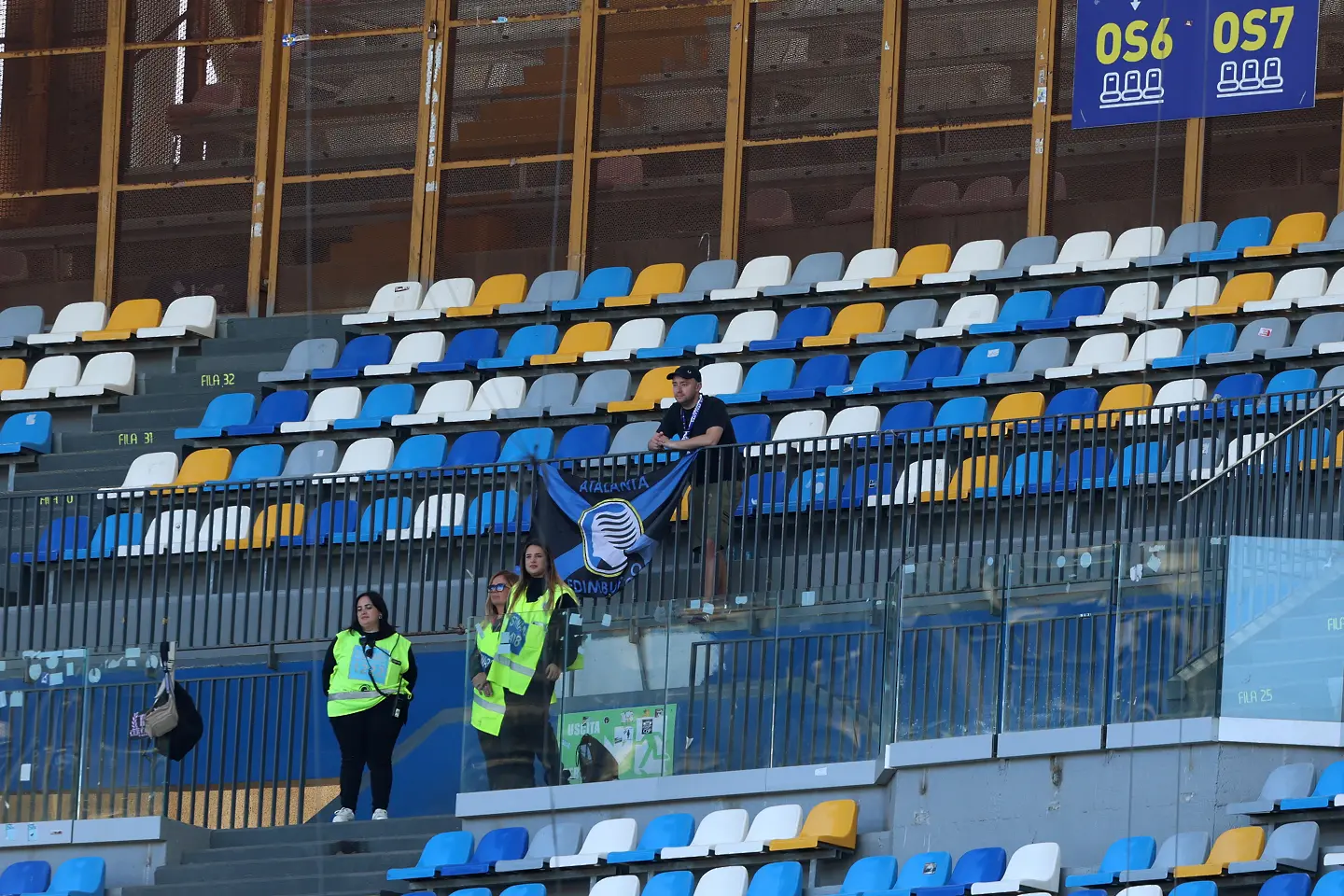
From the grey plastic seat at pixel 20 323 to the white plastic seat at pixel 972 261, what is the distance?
6629 millimetres

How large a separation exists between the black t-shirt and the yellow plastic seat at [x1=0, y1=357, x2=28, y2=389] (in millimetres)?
6901

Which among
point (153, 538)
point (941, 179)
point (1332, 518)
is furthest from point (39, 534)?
point (1332, 518)

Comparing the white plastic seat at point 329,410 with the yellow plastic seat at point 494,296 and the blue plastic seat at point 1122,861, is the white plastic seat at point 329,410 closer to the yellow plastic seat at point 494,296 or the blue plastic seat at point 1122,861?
the yellow plastic seat at point 494,296

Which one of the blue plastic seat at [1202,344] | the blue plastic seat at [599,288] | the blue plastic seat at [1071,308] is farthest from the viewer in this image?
the blue plastic seat at [599,288]

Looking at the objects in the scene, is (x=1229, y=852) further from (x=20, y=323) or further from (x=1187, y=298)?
(x=20, y=323)

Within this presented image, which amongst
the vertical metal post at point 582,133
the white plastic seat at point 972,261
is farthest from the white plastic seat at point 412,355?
the white plastic seat at point 972,261

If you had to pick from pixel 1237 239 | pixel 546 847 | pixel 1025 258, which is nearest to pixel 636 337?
pixel 1025 258

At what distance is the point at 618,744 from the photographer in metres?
13.2

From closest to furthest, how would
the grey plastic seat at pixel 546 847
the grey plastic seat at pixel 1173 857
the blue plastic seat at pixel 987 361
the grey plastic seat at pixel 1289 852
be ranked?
the grey plastic seat at pixel 1289 852
the grey plastic seat at pixel 1173 857
the grey plastic seat at pixel 546 847
the blue plastic seat at pixel 987 361

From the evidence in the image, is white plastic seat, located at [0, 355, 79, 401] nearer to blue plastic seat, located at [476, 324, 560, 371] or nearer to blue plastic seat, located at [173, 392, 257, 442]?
blue plastic seat, located at [173, 392, 257, 442]

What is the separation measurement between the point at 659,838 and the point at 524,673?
1.19m

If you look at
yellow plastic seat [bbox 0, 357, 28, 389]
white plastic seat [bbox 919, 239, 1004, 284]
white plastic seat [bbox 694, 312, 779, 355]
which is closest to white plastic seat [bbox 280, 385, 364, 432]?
white plastic seat [bbox 694, 312, 779, 355]

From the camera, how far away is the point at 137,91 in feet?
71.1

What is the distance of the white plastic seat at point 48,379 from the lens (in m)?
19.9
